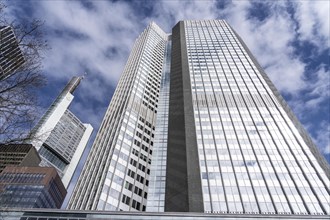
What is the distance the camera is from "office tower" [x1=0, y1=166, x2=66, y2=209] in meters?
99.3

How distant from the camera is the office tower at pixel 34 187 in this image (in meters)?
99.3

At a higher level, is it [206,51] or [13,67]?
[206,51]

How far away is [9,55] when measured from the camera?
11.4m

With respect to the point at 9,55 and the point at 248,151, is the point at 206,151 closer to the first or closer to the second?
the point at 248,151

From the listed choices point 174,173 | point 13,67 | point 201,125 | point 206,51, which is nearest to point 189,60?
point 206,51

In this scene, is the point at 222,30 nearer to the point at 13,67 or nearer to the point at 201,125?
the point at 201,125

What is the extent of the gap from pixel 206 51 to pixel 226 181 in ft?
263

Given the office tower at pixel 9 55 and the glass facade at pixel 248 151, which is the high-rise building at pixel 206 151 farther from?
the office tower at pixel 9 55

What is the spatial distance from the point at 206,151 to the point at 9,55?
192 feet

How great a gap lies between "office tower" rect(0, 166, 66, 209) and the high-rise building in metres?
34.9

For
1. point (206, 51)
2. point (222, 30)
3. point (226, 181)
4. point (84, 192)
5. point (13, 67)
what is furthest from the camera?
point (222, 30)

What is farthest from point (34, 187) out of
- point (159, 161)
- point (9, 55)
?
point (9, 55)

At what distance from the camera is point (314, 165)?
200 feet

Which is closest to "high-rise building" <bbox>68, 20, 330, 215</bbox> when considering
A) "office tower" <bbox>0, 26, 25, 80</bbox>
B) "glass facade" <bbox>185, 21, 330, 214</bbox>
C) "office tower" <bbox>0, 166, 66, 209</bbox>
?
"glass facade" <bbox>185, 21, 330, 214</bbox>
